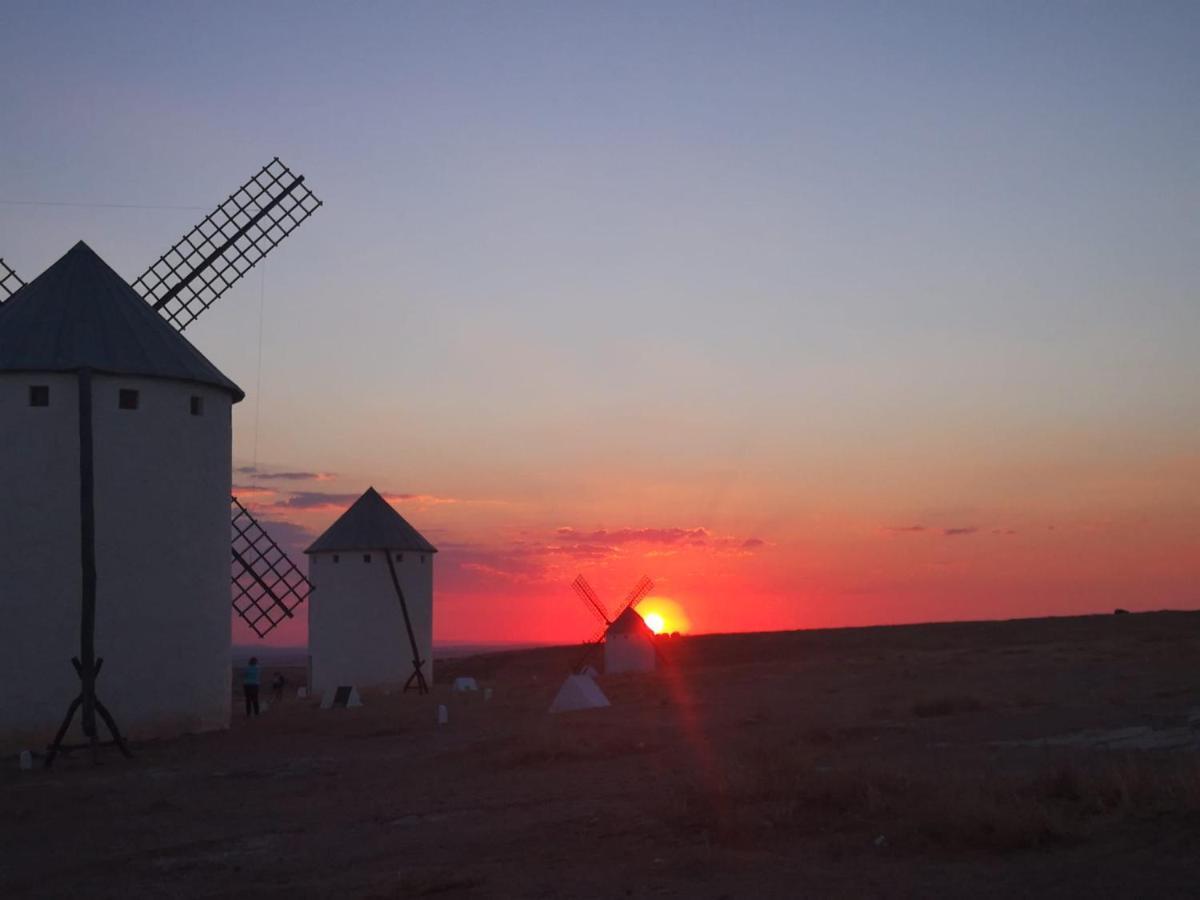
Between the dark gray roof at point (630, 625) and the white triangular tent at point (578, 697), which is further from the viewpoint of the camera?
the dark gray roof at point (630, 625)

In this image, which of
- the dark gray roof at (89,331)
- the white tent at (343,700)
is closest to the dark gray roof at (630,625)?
the white tent at (343,700)

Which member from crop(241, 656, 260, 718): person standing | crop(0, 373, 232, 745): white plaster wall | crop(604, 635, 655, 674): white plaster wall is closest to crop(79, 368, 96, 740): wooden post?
crop(0, 373, 232, 745): white plaster wall

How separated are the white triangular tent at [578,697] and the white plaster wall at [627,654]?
2077 cm

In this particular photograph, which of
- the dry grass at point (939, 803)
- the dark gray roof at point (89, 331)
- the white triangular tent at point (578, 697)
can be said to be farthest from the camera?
the white triangular tent at point (578, 697)

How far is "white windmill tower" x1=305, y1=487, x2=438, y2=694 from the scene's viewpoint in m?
39.7

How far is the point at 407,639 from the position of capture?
40.2 metres

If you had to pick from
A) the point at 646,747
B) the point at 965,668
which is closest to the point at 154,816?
the point at 646,747

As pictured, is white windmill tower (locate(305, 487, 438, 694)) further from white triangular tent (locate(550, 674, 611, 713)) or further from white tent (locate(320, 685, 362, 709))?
white triangular tent (locate(550, 674, 611, 713))

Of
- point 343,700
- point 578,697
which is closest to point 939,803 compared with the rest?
point 578,697

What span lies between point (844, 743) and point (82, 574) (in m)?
13.3

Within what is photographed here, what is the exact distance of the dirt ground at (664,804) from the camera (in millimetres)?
8789

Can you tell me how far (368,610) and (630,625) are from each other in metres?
12.2

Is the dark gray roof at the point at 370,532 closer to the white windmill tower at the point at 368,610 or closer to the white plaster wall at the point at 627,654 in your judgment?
the white windmill tower at the point at 368,610

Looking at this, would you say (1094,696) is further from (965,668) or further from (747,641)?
(747,641)
